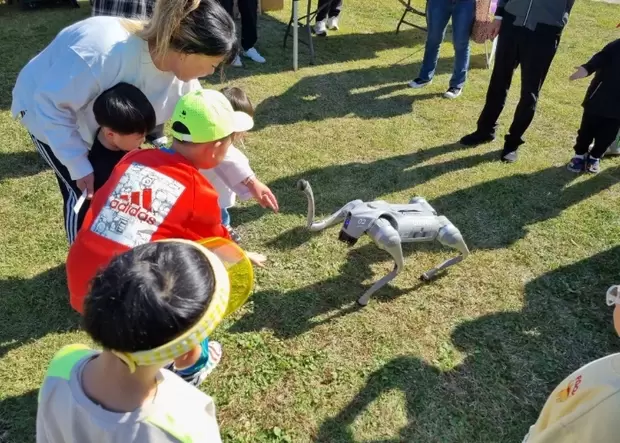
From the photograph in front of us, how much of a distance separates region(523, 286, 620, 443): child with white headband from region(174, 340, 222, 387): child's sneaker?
136cm

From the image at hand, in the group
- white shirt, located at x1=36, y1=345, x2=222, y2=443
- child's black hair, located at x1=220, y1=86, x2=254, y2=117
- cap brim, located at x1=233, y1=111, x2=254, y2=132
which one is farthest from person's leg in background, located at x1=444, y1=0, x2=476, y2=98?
white shirt, located at x1=36, y1=345, x2=222, y2=443

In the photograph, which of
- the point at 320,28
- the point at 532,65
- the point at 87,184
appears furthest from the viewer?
the point at 320,28

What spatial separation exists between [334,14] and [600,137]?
13.6 ft

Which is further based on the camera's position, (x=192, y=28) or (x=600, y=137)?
(x=600, y=137)

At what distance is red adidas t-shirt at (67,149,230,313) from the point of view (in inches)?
70.8

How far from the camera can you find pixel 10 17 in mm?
6750

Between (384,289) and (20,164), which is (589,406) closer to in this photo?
(384,289)

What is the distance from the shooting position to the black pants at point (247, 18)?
18.8 feet

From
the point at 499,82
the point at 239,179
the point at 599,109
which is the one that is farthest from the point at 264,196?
the point at 599,109

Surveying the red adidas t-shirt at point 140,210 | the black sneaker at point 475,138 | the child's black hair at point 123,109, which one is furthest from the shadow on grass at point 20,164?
the black sneaker at point 475,138

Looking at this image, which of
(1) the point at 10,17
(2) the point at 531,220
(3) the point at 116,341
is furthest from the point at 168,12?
(1) the point at 10,17

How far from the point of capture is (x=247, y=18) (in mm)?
5809

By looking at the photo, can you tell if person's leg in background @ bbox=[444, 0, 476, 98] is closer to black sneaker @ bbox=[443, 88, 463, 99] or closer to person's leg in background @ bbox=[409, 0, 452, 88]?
black sneaker @ bbox=[443, 88, 463, 99]

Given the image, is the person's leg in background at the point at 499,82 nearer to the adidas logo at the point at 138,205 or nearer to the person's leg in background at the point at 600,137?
the person's leg in background at the point at 600,137
